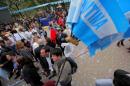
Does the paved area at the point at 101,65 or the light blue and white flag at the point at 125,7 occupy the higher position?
the light blue and white flag at the point at 125,7

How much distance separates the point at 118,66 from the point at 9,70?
3990 mm

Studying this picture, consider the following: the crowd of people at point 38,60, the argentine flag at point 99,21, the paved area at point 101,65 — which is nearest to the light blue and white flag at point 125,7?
the argentine flag at point 99,21

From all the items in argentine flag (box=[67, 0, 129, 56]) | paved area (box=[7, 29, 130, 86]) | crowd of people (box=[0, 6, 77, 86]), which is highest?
argentine flag (box=[67, 0, 129, 56])

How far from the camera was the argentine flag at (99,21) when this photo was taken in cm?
336

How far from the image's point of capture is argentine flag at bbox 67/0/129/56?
336cm

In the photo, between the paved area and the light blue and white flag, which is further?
the paved area

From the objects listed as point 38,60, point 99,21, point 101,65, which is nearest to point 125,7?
point 99,21

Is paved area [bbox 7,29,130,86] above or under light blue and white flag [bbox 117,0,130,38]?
under

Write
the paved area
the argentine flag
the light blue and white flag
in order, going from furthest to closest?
the paved area, the light blue and white flag, the argentine flag

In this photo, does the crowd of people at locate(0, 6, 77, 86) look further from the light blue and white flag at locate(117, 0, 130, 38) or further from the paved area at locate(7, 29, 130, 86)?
the light blue and white flag at locate(117, 0, 130, 38)

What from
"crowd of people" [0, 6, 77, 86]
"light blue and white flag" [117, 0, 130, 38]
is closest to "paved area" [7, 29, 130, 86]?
"crowd of people" [0, 6, 77, 86]

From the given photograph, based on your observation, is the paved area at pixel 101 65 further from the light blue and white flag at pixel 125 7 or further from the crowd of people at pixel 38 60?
the light blue and white flag at pixel 125 7

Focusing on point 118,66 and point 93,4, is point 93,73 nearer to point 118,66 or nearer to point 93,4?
point 118,66

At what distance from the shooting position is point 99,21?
11.1 ft
